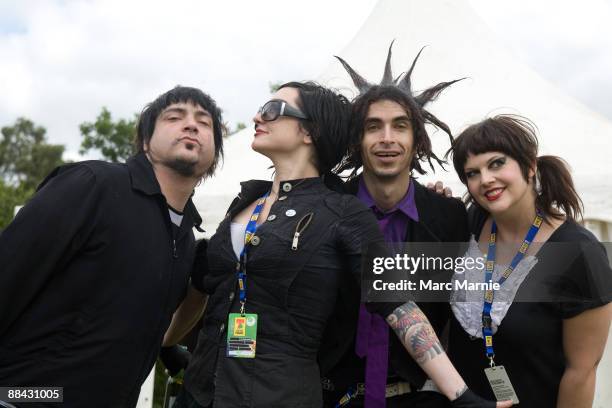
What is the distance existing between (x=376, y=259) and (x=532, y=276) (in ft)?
2.00

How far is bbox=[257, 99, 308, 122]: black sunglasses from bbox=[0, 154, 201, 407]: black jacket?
46 cm

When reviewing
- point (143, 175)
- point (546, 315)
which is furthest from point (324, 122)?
point (546, 315)

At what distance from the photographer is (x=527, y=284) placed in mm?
1917

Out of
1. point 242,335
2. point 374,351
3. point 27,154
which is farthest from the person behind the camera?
point 27,154

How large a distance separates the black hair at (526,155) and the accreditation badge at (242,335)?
102 cm

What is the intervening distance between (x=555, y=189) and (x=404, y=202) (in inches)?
21.7

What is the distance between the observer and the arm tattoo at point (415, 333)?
1.61m

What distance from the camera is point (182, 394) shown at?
1.80m

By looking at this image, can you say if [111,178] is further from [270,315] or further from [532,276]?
[532,276]

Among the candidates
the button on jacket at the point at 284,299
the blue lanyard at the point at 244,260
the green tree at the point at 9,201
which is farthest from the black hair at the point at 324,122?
the green tree at the point at 9,201

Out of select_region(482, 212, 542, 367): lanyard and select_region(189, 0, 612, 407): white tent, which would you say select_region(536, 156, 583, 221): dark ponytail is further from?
select_region(189, 0, 612, 407): white tent

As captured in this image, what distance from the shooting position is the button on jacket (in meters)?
1.56

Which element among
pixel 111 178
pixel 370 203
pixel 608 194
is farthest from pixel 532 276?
pixel 608 194

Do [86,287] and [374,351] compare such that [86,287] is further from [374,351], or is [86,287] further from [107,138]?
[107,138]
